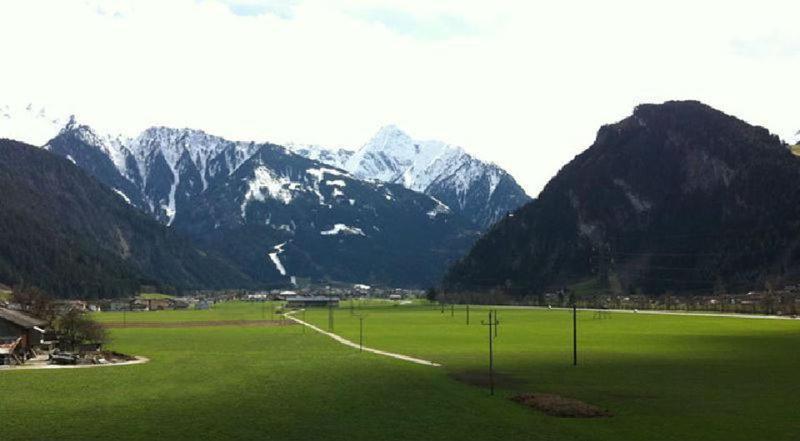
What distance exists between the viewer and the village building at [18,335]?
96.4 m

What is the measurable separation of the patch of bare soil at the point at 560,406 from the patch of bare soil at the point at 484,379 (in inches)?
321

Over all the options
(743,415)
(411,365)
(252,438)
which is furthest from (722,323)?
(252,438)

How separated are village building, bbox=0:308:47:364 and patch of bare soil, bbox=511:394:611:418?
60.6m

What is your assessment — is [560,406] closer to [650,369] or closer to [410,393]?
[410,393]

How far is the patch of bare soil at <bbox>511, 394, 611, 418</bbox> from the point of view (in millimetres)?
57000

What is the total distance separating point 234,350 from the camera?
115188 millimetres

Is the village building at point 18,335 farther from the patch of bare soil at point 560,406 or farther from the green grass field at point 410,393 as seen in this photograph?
the patch of bare soil at point 560,406

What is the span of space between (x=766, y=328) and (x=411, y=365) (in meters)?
82.6

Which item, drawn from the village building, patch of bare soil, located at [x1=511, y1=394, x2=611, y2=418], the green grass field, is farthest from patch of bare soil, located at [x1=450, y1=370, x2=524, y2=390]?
the village building

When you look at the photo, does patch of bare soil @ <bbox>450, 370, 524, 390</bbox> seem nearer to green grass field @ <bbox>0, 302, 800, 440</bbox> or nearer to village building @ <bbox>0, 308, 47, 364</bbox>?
green grass field @ <bbox>0, 302, 800, 440</bbox>

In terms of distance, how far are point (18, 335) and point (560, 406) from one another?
71.6 meters

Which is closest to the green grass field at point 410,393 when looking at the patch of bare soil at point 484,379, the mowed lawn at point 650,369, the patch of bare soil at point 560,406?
the mowed lawn at point 650,369

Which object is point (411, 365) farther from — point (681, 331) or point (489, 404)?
point (681, 331)

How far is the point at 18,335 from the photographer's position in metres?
102
